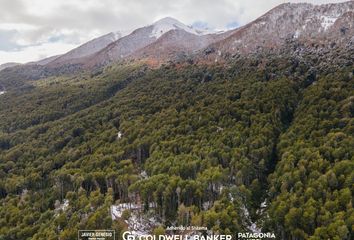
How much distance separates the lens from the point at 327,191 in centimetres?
7850

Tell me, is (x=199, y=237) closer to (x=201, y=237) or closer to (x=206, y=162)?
(x=201, y=237)

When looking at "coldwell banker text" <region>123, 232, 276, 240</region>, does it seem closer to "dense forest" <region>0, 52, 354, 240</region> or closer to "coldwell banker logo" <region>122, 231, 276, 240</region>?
"coldwell banker logo" <region>122, 231, 276, 240</region>

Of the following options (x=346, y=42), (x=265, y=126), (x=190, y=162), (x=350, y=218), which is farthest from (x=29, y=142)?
(x=346, y=42)

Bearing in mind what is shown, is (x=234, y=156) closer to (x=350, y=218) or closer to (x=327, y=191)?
(x=327, y=191)

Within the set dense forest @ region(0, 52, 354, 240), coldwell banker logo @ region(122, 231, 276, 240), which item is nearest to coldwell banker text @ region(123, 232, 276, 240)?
coldwell banker logo @ region(122, 231, 276, 240)

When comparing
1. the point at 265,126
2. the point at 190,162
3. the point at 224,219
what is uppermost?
the point at 265,126

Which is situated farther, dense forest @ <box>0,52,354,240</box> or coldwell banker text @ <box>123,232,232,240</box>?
dense forest @ <box>0,52,354,240</box>

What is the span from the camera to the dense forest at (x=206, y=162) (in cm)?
7712

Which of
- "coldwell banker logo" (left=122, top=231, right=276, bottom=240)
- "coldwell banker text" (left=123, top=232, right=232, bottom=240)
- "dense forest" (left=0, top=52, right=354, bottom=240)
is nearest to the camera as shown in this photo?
"coldwell banker text" (left=123, top=232, right=232, bottom=240)

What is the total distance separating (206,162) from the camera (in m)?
→ 99.2

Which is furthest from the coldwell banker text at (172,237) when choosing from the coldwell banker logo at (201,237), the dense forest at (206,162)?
the dense forest at (206,162)

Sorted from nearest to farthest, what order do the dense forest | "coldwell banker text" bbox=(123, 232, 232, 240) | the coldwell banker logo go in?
"coldwell banker text" bbox=(123, 232, 232, 240) → the coldwell banker logo → the dense forest

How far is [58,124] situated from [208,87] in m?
80.9

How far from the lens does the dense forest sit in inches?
3036
